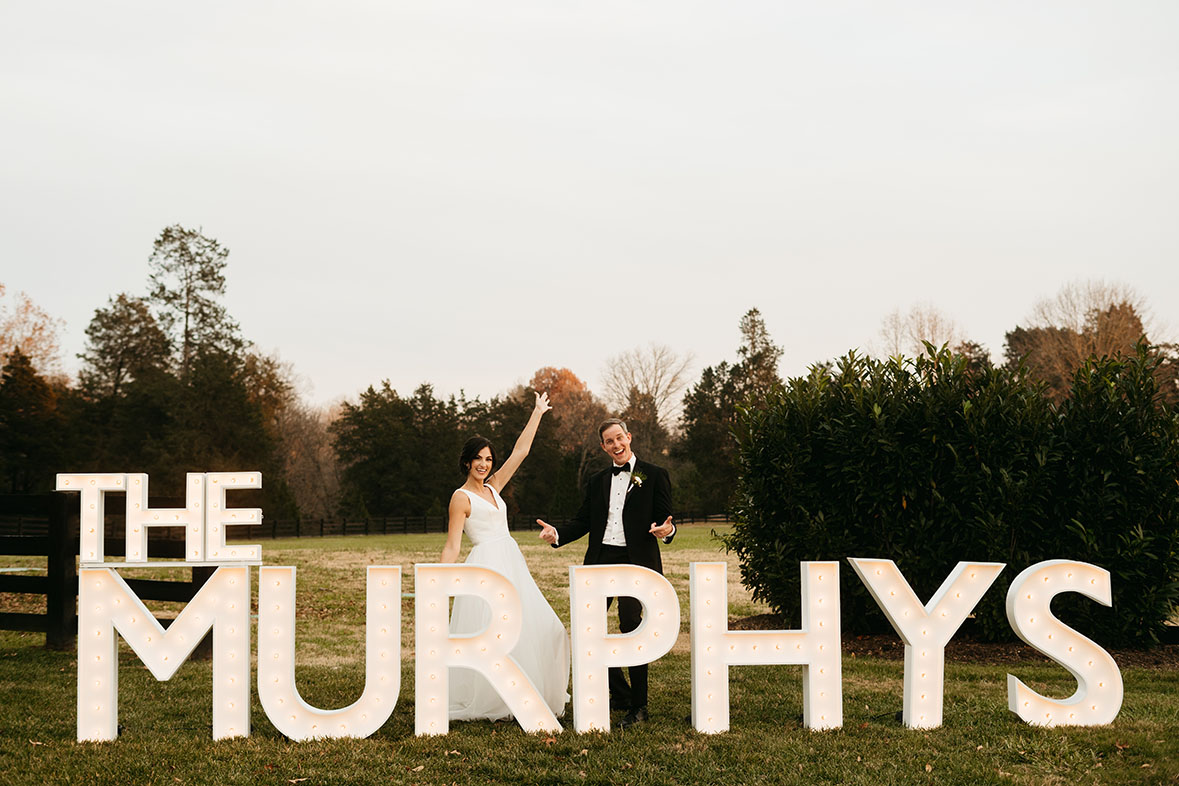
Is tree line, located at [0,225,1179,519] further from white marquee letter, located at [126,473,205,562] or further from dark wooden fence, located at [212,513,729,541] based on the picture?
white marquee letter, located at [126,473,205,562]

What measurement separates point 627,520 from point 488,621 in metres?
1.32

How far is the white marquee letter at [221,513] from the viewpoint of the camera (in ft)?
28.1

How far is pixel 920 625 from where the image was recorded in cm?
668

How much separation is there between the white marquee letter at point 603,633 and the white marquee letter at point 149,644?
233cm

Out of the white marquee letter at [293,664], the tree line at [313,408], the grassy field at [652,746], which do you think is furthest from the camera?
the tree line at [313,408]

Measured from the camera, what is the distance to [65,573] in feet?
34.8

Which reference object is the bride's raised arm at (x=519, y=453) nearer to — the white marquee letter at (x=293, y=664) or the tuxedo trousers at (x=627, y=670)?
the tuxedo trousers at (x=627, y=670)

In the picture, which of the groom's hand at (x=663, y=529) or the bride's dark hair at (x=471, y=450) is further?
the bride's dark hair at (x=471, y=450)

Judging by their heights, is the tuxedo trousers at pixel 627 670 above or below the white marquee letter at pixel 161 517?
below

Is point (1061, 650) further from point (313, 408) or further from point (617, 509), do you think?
point (313, 408)

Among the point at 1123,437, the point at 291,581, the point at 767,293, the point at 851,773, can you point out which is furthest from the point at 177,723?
the point at 767,293

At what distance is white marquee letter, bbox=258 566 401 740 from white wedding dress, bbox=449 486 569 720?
793mm

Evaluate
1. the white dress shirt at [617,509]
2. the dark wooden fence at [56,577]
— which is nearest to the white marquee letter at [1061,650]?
the white dress shirt at [617,509]

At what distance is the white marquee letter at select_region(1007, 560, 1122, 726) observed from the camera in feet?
21.8
